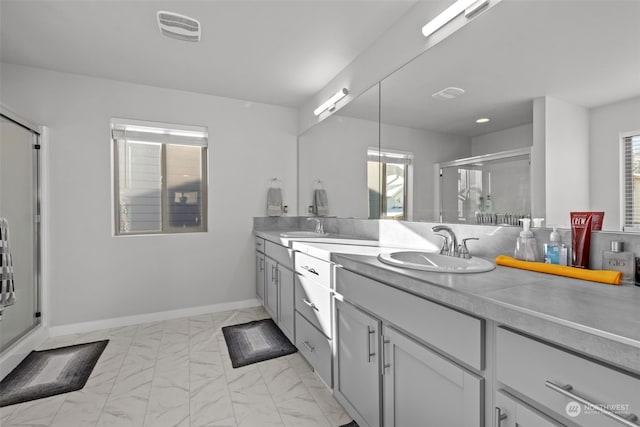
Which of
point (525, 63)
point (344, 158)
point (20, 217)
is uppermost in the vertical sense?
point (525, 63)

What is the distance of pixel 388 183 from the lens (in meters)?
2.17

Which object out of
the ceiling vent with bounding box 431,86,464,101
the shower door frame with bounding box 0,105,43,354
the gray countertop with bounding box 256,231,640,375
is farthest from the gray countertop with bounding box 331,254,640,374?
the shower door frame with bounding box 0,105,43,354

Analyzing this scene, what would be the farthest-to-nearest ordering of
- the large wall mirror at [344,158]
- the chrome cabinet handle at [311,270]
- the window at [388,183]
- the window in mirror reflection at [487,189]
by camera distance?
the large wall mirror at [344,158], the window at [388,183], the chrome cabinet handle at [311,270], the window in mirror reflection at [487,189]

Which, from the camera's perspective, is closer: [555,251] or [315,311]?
[555,251]

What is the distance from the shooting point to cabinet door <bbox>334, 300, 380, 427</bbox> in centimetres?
125

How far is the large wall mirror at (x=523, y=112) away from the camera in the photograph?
988mm

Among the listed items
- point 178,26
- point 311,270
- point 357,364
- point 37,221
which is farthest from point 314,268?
point 37,221

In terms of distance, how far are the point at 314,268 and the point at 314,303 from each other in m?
0.22

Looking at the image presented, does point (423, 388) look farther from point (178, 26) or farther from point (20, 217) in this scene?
point (20, 217)

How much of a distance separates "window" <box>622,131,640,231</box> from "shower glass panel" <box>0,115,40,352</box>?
10.7 feet

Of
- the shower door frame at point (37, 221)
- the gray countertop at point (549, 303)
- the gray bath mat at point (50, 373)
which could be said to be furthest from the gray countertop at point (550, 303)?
the shower door frame at point (37, 221)

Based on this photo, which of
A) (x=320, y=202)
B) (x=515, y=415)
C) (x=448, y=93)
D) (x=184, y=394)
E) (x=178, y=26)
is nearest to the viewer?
(x=515, y=415)

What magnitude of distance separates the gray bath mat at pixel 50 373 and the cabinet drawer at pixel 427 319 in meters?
1.91

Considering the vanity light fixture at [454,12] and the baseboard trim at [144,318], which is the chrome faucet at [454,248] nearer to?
the vanity light fixture at [454,12]
